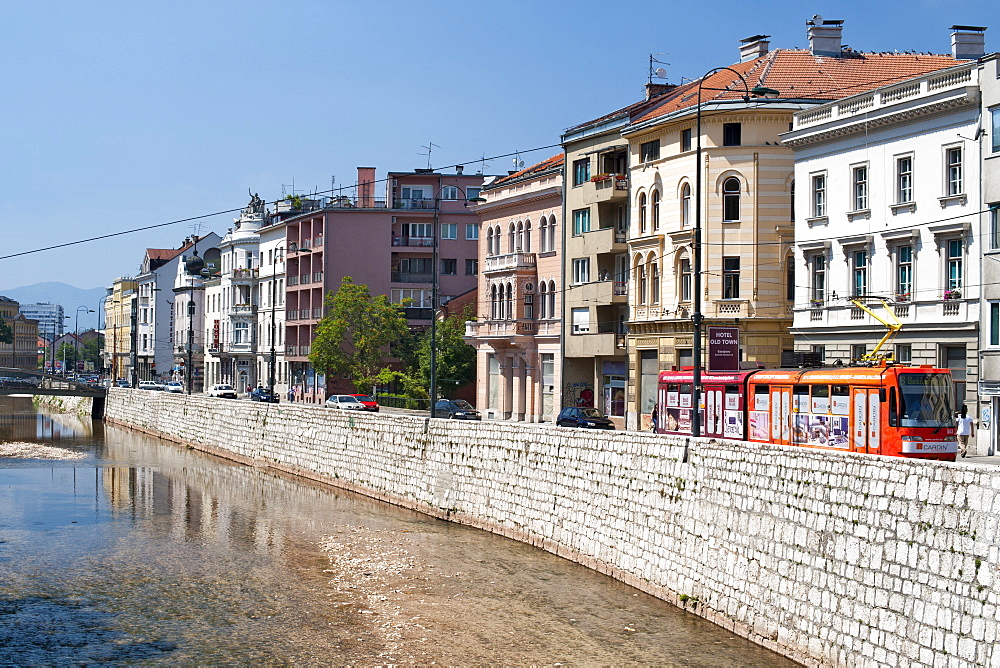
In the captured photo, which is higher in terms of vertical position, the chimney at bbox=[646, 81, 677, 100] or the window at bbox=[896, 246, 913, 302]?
the chimney at bbox=[646, 81, 677, 100]

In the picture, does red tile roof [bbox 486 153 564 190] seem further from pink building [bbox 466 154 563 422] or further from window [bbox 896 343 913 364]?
window [bbox 896 343 913 364]

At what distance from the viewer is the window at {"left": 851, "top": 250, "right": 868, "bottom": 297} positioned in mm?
44344

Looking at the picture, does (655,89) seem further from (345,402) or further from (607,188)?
(345,402)

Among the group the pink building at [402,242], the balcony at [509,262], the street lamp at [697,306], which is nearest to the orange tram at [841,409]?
the street lamp at [697,306]

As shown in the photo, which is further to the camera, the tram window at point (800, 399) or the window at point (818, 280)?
the window at point (818, 280)

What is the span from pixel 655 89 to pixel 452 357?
23.3 meters

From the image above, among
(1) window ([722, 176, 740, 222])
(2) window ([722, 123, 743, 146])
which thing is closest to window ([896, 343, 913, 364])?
(1) window ([722, 176, 740, 222])

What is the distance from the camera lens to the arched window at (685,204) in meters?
54.4

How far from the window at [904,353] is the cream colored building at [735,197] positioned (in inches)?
→ 325

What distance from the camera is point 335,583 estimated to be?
90.3ft

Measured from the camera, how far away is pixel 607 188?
6088 cm

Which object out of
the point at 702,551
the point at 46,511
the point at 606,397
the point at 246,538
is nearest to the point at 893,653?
the point at 702,551

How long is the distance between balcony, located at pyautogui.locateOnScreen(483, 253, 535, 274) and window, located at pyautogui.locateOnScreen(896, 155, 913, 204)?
2866 cm

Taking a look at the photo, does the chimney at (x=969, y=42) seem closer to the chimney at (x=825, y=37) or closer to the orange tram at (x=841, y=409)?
the chimney at (x=825, y=37)
